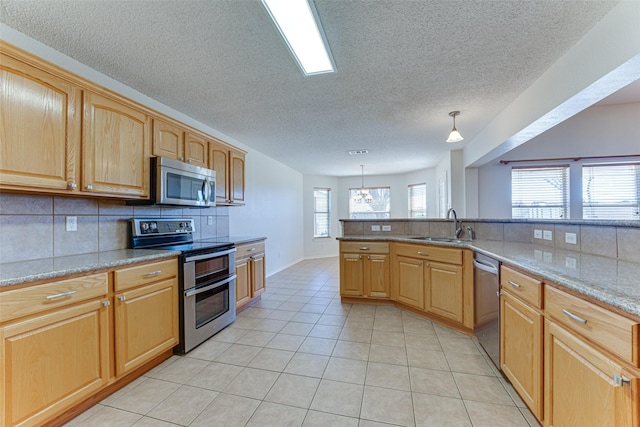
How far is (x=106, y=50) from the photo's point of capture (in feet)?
6.20

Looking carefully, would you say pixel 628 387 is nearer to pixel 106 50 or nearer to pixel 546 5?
pixel 546 5

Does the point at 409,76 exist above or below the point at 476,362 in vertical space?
above

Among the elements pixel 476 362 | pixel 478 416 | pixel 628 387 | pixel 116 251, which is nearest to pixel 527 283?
pixel 628 387

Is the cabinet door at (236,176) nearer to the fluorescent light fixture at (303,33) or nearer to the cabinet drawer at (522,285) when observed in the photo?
the fluorescent light fixture at (303,33)

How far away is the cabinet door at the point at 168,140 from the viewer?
239cm

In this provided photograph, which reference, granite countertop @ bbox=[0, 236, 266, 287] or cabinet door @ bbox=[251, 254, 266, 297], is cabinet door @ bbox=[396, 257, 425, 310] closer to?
cabinet door @ bbox=[251, 254, 266, 297]

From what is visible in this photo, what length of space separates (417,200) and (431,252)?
4672 mm

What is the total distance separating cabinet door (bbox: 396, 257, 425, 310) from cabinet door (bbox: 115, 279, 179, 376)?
2.48 metres

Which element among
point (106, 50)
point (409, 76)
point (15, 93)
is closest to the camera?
point (15, 93)

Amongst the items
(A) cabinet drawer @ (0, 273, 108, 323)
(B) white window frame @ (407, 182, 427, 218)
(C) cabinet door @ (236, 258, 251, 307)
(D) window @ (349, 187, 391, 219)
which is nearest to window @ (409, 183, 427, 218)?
(B) white window frame @ (407, 182, 427, 218)

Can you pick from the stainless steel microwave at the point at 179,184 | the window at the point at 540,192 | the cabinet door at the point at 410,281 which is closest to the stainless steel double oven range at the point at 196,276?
the stainless steel microwave at the point at 179,184

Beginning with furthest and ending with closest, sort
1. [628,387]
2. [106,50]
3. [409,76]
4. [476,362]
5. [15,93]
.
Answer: [409,76], [476,362], [106,50], [15,93], [628,387]

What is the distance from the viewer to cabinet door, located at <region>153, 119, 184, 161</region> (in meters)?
2.39

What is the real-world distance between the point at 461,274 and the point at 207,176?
2884mm
